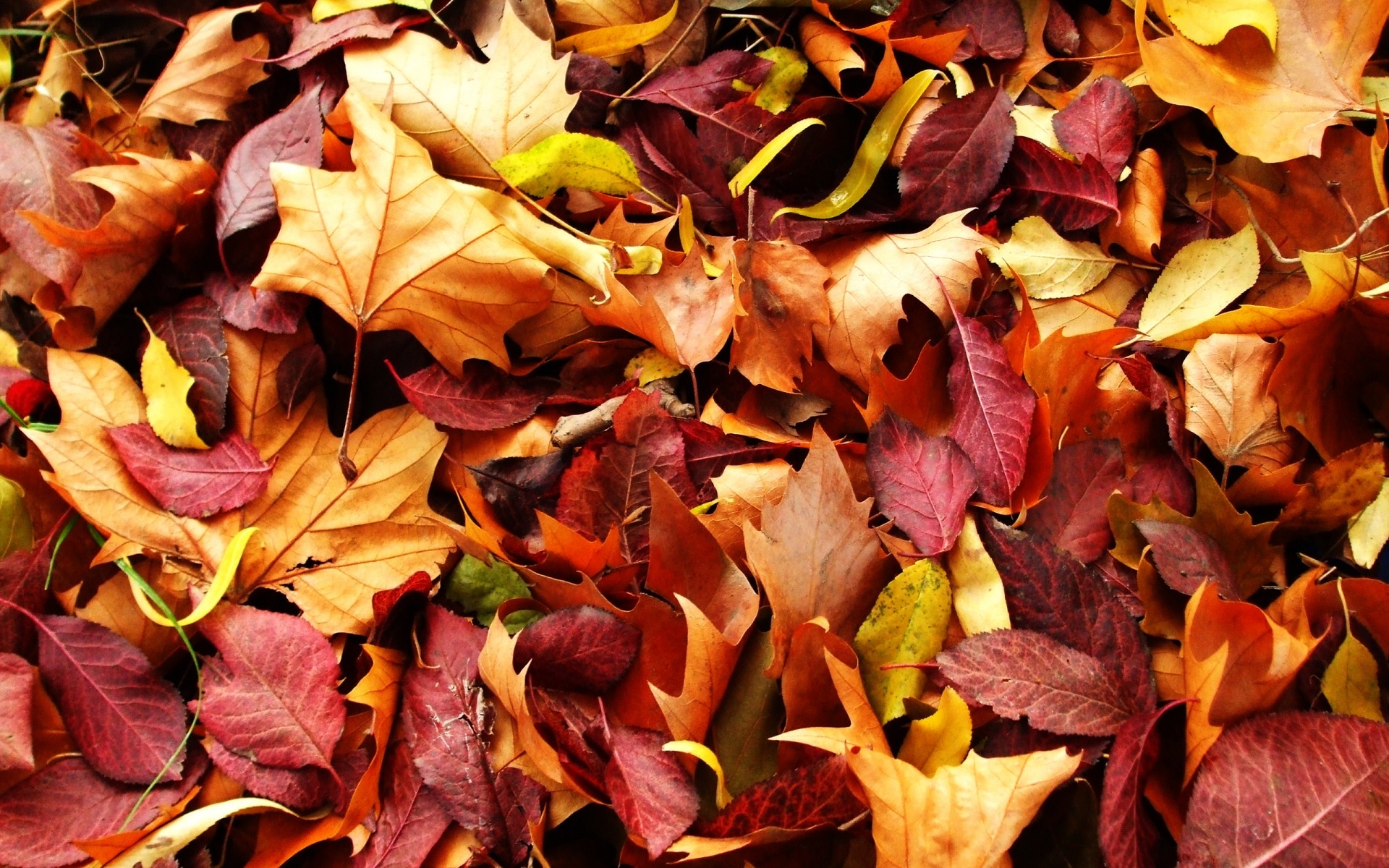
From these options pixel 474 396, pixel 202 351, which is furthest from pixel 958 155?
pixel 202 351

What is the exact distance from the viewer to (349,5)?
1.11 metres

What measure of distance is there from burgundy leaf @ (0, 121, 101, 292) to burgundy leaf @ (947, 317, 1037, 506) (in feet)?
3.17

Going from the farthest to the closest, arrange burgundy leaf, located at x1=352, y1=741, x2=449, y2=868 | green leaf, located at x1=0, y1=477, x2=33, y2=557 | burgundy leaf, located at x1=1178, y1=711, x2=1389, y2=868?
green leaf, located at x1=0, y1=477, x2=33, y2=557
burgundy leaf, located at x1=352, y1=741, x2=449, y2=868
burgundy leaf, located at x1=1178, y1=711, x2=1389, y2=868

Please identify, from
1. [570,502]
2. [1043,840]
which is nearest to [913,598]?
[1043,840]

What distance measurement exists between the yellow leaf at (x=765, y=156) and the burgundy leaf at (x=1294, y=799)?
28.2 inches

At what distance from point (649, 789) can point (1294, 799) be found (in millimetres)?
535

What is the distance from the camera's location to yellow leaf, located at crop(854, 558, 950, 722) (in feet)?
2.81

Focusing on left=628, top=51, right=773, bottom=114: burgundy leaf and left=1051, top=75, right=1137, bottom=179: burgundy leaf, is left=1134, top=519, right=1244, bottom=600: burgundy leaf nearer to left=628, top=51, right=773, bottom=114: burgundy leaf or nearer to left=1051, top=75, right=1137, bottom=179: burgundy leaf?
left=1051, top=75, right=1137, bottom=179: burgundy leaf

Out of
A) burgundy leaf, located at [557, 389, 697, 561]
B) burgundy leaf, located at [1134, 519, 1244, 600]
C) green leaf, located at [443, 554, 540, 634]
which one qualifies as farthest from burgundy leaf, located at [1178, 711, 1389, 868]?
green leaf, located at [443, 554, 540, 634]

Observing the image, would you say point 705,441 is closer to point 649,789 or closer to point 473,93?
point 649,789

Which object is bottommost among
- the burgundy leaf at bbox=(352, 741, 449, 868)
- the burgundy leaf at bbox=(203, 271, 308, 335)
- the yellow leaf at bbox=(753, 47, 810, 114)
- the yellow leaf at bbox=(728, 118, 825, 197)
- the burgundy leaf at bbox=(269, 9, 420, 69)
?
the burgundy leaf at bbox=(352, 741, 449, 868)

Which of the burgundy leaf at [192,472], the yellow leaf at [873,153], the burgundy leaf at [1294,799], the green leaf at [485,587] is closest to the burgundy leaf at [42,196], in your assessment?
the burgundy leaf at [192,472]

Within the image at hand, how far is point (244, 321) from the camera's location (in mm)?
1021

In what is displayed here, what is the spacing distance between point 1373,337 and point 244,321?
46.7 inches
